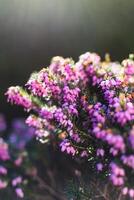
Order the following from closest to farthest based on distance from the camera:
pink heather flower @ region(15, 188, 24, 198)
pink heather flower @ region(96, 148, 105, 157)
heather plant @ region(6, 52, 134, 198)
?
pink heather flower @ region(96, 148, 105, 157) → heather plant @ region(6, 52, 134, 198) → pink heather flower @ region(15, 188, 24, 198)

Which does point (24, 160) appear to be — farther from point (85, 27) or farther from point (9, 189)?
point (85, 27)

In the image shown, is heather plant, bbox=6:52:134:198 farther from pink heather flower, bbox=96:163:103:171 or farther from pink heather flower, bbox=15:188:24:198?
pink heather flower, bbox=15:188:24:198

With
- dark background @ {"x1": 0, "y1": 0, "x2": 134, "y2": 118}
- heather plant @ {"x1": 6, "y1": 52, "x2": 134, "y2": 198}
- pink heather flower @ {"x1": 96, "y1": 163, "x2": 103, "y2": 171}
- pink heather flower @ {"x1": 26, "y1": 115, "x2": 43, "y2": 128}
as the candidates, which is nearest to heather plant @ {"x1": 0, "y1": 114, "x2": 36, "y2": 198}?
dark background @ {"x1": 0, "y1": 0, "x2": 134, "y2": 118}

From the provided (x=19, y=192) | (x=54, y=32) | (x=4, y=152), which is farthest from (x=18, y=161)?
(x=54, y=32)

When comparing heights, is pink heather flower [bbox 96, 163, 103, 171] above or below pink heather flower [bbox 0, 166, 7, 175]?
below

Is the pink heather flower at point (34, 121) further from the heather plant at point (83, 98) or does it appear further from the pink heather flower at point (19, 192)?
the pink heather flower at point (19, 192)

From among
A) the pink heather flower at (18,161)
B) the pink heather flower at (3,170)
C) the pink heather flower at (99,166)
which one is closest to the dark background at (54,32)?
the pink heather flower at (18,161)

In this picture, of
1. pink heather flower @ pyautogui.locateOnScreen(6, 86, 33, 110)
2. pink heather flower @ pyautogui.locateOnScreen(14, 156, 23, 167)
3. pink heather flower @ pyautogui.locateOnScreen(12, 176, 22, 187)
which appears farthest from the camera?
pink heather flower @ pyautogui.locateOnScreen(14, 156, 23, 167)

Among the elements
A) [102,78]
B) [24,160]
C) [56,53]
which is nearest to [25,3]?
[56,53]
